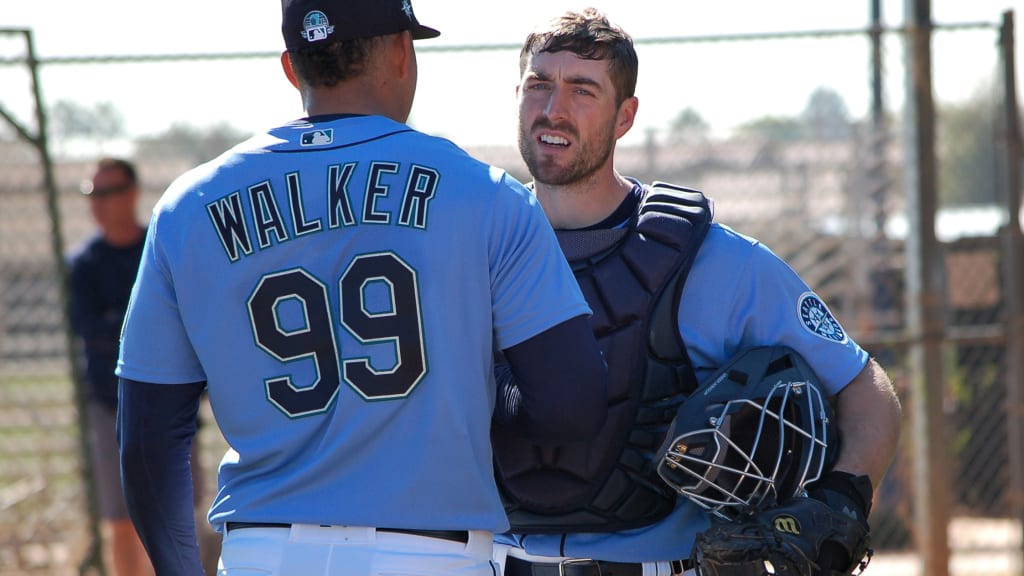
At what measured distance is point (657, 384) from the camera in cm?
275

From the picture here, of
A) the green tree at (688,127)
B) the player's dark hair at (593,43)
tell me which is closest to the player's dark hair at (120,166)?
the green tree at (688,127)

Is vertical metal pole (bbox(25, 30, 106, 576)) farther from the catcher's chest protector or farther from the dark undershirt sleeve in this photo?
the dark undershirt sleeve

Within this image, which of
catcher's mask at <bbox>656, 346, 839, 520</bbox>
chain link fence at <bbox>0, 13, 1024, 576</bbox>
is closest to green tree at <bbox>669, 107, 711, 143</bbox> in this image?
chain link fence at <bbox>0, 13, 1024, 576</bbox>

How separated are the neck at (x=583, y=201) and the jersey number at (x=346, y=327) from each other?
3.05ft

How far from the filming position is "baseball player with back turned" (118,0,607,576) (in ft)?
6.91

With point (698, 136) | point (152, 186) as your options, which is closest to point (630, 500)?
point (698, 136)

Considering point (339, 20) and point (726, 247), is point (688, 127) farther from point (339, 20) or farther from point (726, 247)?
point (339, 20)

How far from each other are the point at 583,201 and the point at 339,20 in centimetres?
97

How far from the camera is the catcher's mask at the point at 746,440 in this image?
2537mm

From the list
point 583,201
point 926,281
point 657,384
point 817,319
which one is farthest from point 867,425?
point 926,281

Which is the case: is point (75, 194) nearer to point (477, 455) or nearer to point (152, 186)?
point (152, 186)

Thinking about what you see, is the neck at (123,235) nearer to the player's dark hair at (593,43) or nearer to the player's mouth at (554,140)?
the player's dark hair at (593,43)

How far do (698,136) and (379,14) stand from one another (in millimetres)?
5247

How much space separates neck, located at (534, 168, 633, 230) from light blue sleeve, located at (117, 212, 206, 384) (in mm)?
1063
